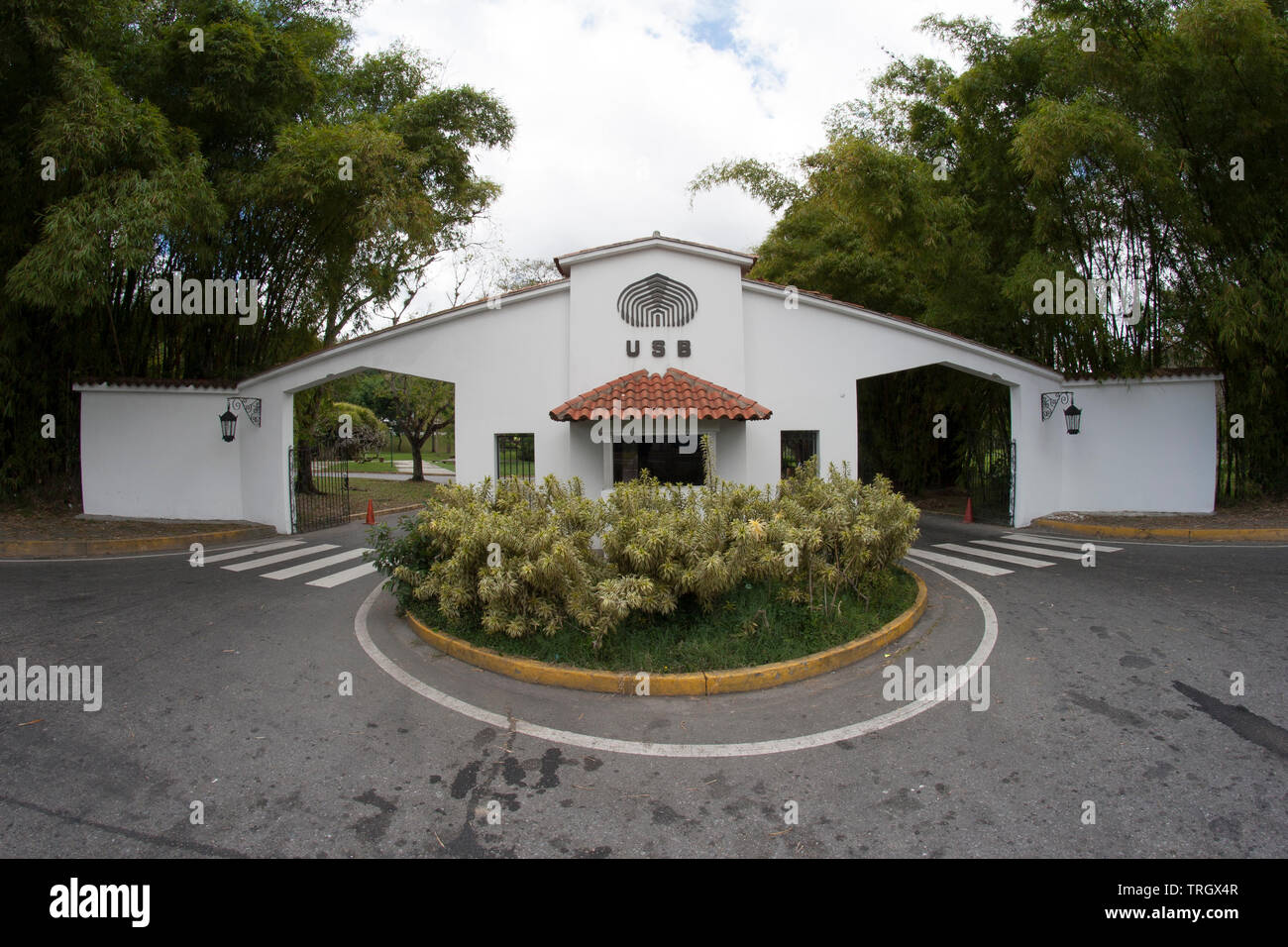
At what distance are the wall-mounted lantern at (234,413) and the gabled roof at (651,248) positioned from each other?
6817 millimetres

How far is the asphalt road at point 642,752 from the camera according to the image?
292 centimetres

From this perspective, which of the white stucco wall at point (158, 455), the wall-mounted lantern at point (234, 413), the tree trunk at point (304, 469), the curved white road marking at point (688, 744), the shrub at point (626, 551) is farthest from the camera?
A: the tree trunk at point (304, 469)

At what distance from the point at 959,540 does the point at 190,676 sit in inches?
448

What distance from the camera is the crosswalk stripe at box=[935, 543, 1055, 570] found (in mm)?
9172

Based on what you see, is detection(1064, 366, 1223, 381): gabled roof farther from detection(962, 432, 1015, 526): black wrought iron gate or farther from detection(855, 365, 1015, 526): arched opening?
detection(855, 365, 1015, 526): arched opening

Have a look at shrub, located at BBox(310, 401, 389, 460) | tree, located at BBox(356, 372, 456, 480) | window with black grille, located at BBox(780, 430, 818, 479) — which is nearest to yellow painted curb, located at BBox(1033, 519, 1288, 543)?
window with black grille, located at BBox(780, 430, 818, 479)

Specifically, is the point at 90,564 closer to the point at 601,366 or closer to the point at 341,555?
the point at 341,555

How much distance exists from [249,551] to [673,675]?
905cm

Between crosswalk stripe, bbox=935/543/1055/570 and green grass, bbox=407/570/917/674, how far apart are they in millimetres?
4490

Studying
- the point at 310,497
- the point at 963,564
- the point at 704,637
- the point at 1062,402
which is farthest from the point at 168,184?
the point at 1062,402

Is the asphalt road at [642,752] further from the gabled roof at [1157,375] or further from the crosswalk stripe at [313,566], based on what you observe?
the gabled roof at [1157,375]

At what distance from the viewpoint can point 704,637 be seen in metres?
5.19

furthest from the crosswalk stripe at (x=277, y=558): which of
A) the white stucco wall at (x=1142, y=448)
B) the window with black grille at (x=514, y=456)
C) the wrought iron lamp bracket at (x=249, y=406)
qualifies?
the white stucco wall at (x=1142, y=448)

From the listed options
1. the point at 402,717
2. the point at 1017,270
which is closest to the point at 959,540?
the point at 1017,270
